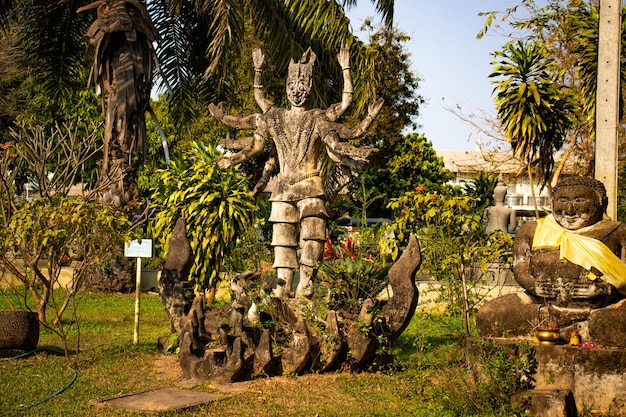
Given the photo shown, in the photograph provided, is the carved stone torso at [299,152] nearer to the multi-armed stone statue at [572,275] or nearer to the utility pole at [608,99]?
the multi-armed stone statue at [572,275]

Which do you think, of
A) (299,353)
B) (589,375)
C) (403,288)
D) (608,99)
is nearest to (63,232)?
(299,353)

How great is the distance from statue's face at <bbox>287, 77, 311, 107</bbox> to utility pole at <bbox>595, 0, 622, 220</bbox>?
10.3ft

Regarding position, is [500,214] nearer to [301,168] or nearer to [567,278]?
[301,168]

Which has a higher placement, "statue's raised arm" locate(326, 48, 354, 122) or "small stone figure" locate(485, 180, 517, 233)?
"statue's raised arm" locate(326, 48, 354, 122)

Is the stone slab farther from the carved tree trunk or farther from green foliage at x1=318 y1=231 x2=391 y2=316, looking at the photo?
the carved tree trunk

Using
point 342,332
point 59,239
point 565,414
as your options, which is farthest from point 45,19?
point 565,414

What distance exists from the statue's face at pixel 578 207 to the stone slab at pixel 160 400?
338 centimetres

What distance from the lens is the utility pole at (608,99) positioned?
8477 mm


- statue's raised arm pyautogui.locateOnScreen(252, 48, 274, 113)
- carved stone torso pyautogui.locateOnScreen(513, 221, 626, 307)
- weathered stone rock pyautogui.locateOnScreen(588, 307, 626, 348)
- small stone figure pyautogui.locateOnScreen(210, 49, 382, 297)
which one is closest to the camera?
weathered stone rock pyautogui.locateOnScreen(588, 307, 626, 348)

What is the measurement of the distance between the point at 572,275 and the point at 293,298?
121 inches

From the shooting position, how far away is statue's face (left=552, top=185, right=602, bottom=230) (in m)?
7.04

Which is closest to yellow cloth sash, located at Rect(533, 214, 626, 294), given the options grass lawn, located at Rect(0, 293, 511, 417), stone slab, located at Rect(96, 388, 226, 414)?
grass lawn, located at Rect(0, 293, 511, 417)

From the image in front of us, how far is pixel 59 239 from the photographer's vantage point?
8758 millimetres

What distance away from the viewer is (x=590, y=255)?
266 inches
